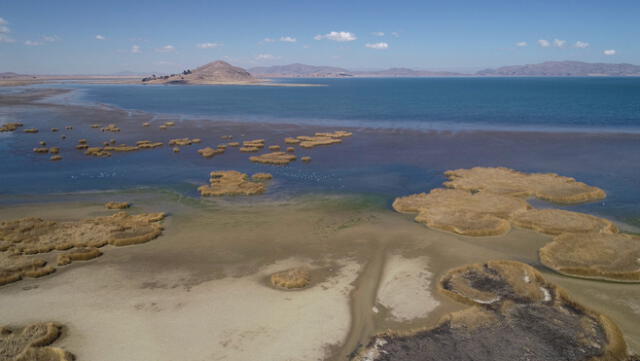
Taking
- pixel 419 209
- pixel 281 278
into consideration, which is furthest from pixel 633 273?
→ pixel 281 278

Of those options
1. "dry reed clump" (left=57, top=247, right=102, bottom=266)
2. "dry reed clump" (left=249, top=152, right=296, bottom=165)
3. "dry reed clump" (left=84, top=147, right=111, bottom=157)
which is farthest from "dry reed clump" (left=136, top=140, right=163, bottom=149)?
"dry reed clump" (left=57, top=247, right=102, bottom=266)

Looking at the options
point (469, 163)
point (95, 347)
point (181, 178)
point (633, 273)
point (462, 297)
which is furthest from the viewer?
point (469, 163)

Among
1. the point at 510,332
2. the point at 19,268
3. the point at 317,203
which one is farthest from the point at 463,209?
the point at 19,268

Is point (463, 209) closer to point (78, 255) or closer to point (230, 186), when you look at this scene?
point (230, 186)

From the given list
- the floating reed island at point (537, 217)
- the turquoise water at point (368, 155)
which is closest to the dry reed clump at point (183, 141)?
the turquoise water at point (368, 155)

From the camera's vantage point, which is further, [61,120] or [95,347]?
[61,120]

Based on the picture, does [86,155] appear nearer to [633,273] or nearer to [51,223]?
[51,223]

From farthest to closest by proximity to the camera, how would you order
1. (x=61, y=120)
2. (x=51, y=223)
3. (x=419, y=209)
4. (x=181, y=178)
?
(x=61, y=120) < (x=181, y=178) < (x=419, y=209) < (x=51, y=223)

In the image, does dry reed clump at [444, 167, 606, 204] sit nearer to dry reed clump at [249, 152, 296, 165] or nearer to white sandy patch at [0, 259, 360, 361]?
dry reed clump at [249, 152, 296, 165]
